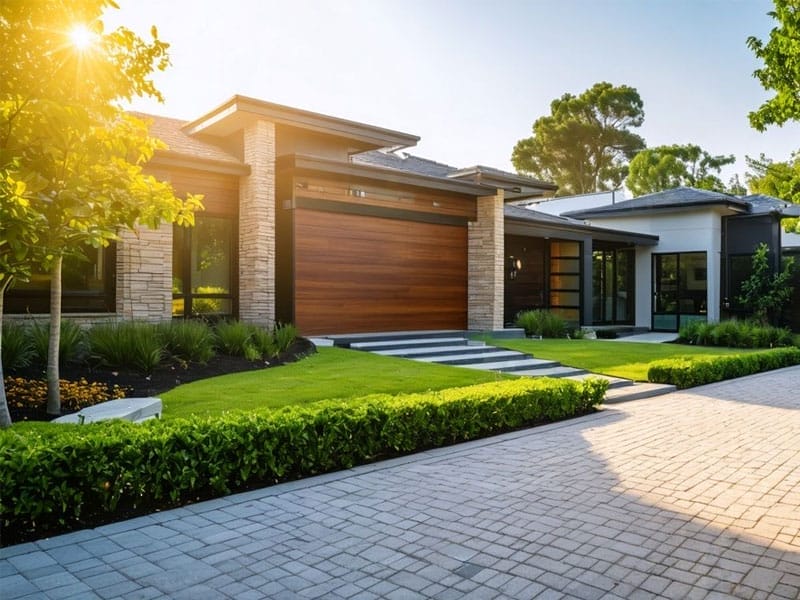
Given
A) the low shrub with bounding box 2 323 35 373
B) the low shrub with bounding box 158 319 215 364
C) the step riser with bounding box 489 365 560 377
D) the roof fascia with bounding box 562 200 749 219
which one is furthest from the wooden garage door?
the roof fascia with bounding box 562 200 749 219

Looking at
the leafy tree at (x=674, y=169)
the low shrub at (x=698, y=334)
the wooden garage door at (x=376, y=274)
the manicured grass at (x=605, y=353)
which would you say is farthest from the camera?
the leafy tree at (x=674, y=169)

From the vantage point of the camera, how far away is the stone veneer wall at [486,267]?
54.6 ft

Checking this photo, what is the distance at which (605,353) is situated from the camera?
48.7 ft

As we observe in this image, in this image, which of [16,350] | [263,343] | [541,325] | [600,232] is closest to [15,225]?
[16,350]

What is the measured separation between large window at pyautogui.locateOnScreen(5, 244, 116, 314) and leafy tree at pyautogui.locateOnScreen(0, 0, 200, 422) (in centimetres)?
470

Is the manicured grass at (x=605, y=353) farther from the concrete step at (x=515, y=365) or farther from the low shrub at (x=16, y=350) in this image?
the low shrub at (x=16, y=350)

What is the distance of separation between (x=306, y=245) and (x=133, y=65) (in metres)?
6.98

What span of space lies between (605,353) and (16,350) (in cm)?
1199

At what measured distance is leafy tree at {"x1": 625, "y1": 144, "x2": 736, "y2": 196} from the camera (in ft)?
142

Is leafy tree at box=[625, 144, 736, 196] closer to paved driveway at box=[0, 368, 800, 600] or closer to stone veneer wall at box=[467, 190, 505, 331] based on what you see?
stone veneer wall at box=[467, 190, 505, 331]

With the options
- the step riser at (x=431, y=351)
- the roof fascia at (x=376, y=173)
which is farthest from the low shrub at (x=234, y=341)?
the roof fascia at (x=376, y=173)

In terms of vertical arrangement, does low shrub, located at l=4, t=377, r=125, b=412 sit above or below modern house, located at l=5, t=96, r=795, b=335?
below

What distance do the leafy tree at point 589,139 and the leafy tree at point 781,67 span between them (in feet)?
120

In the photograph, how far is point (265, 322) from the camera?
1285 centimetres
